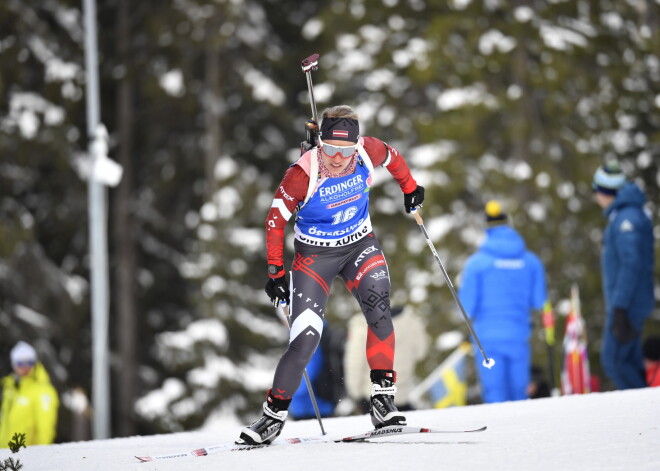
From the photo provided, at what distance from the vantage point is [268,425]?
7.32m

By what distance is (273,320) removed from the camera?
84.8 feet

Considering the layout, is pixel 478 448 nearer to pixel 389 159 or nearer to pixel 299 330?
pixel 299 330

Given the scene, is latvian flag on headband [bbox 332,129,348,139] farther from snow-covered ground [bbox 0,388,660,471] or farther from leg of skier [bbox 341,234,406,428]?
snow-covered ground [bbox 0,388,660,471]

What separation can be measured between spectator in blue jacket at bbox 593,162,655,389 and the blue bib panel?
3410mm

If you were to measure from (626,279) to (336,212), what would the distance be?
144 inches

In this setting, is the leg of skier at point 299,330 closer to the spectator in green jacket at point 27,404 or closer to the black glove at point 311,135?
the black glove at point 311,135

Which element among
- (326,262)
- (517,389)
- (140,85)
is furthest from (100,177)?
(140,85)

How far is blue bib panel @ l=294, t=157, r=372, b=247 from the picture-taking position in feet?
23.7

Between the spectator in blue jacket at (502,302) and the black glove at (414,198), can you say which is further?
the spectator in blue jacket at (502,302)

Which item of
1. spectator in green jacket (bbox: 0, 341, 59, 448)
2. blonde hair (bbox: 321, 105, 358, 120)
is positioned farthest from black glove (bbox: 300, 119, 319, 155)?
spectator in green jacket (bbox: 0, 341, 59, 448)

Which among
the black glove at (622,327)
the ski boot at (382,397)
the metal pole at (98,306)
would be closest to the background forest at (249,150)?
the metal pole at (98,306)

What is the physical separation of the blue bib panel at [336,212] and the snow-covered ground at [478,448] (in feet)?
3.81

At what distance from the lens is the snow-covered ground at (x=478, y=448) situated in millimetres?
5926

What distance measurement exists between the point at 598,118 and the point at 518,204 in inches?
83.7
